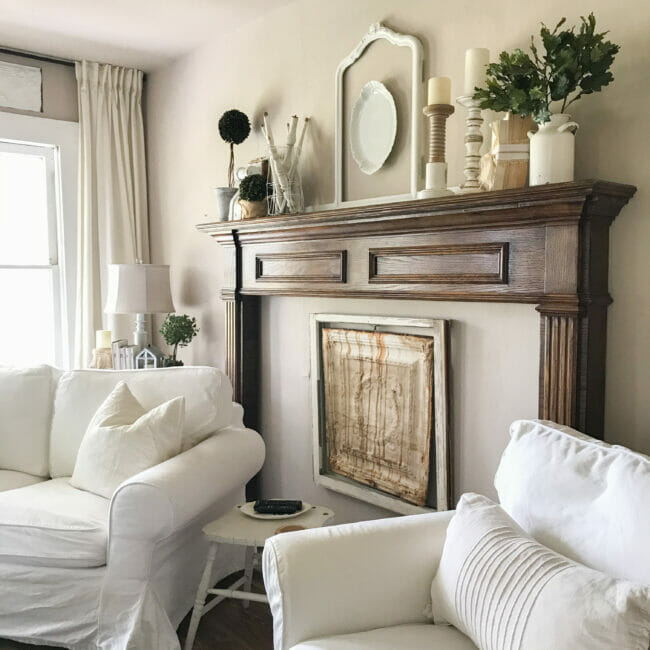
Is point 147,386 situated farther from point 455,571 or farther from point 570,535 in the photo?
point 570,535

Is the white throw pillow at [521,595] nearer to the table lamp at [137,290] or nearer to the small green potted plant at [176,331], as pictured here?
the small green potted plant at [176,331]

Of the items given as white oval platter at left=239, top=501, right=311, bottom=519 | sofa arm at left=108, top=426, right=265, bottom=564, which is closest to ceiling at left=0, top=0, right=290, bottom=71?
sofa arm at left=108, top=426, right=265, bottom=564

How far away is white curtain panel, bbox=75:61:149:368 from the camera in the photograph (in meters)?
3.85

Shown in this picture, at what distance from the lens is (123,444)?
8.04ft

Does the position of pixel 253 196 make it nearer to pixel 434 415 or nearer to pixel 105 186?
pixel 434 415

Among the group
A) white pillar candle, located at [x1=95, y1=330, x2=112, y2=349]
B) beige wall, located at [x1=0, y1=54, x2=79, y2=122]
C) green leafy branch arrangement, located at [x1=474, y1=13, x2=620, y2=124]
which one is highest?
beige wall, located at [x1=0, y1=54, x2=79, y2=122]

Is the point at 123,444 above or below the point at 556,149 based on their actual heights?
below

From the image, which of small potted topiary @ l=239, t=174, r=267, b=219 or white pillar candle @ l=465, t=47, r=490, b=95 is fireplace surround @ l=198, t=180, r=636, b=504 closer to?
small potted topiary @ l=239, t=174, r=267, b=219

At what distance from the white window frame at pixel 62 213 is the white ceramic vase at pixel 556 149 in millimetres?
2869

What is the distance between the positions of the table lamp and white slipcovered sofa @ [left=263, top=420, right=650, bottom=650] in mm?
2012

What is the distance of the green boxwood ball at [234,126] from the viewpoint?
3.15 m

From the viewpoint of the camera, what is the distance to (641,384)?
1.90m

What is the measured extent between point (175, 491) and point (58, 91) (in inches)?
105

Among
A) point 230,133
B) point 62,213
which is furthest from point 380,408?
point 62,213
